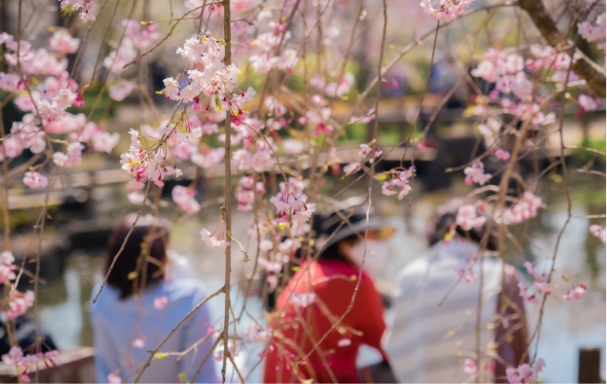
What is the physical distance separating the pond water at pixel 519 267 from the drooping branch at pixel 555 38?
1609 mm

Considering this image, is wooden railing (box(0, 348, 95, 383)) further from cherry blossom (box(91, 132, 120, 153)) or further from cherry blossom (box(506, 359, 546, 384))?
cherry blossom (box(506, 359, 546, 384))

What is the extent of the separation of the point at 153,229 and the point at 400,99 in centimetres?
1130

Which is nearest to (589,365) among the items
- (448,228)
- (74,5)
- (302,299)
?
(448,228)

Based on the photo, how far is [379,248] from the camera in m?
2.43

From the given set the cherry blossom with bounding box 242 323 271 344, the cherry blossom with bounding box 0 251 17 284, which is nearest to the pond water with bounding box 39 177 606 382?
the cherry blossom with bounding box 242 323 271 344

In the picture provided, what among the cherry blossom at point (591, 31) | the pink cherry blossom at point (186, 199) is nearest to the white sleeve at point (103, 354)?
the pink cherry blossom at point (186, 199)

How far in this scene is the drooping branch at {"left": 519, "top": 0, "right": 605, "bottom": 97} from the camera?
68.2 inches

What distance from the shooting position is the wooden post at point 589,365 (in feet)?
7.62

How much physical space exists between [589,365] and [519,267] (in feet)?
11.5

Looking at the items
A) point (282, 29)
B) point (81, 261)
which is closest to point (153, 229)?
point (282, 29)

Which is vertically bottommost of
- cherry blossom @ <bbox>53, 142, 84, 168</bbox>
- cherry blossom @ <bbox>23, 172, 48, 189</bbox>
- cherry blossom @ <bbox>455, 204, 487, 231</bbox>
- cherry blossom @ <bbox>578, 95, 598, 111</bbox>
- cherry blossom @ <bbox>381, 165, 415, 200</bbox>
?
cherry blossom @ <bbox>455, 204, 487, 231</bbox>

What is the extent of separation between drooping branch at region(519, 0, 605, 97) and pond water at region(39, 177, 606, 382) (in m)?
1.61

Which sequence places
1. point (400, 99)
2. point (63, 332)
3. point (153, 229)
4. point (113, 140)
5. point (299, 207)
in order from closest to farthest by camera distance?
point (299, 207) → point (113, 140) → point (153, 229) → point (63, 332) → point (400, 99)

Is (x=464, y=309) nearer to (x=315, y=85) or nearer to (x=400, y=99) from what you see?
(x=315, y=85)
